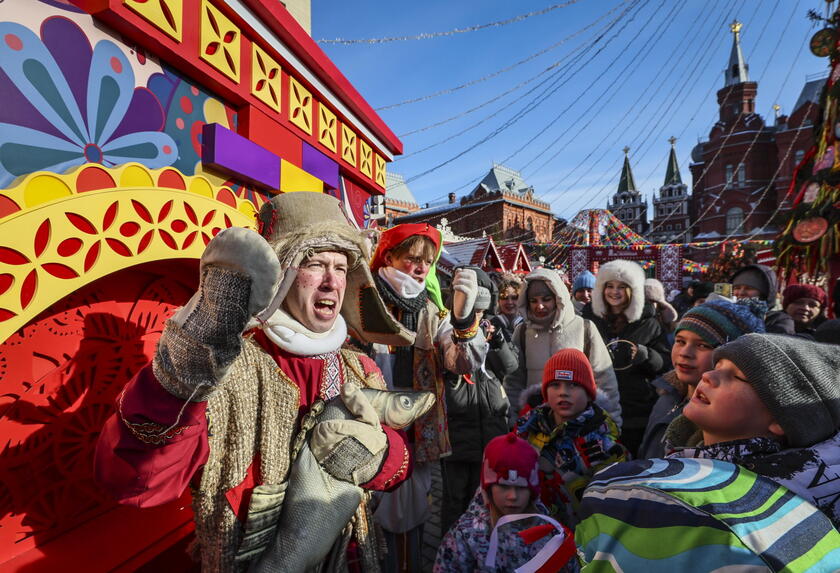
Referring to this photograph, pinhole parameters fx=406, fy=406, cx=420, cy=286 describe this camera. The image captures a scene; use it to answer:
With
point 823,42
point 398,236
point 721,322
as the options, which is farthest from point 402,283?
point 823,42

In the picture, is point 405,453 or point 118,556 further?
point 405,453

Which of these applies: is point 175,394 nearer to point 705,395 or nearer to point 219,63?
point 219,63

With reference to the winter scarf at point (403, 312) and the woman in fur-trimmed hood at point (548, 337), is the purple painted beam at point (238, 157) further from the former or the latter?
the woman in fur-trimmed hood at point (548, 337)

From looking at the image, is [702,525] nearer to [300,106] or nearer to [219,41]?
[219,41]

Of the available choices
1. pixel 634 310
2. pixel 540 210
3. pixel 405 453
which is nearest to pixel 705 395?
pixel 405 453

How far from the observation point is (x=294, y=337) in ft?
4.06

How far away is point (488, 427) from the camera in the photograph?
2549mm

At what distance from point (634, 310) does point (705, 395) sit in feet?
6.85

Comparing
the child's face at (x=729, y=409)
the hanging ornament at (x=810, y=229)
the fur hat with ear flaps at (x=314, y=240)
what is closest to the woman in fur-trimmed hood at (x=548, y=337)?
the child's face at (x=729, y=409)

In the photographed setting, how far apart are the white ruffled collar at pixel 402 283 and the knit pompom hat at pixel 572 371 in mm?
857

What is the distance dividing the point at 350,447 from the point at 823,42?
30.2ft

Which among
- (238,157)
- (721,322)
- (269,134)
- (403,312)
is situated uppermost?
(269,134)

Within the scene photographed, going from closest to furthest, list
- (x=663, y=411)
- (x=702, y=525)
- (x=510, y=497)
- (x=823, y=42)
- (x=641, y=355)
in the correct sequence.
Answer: (x=702, y=525) < (x=510, y=497) < (x=663, y=411) < (x=641, y=355) < (x=823, y=42)

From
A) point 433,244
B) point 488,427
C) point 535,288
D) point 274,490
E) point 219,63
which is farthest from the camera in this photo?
point 535,288
